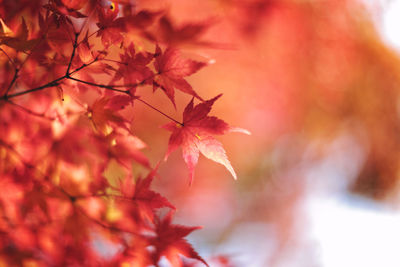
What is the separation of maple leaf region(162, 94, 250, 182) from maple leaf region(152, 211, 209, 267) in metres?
0.16

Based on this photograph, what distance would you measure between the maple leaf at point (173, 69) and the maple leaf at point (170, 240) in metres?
0.30

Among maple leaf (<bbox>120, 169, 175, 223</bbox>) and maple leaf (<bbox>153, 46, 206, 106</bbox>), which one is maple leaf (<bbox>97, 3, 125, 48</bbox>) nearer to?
maple leaf (<bbox>153, 46, 206, 106</bbox>)

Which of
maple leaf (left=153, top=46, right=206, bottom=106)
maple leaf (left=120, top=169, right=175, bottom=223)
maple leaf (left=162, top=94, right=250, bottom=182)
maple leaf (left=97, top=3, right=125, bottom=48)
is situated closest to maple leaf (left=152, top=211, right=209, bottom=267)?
maple leaf (left=120, top=169, right=175, bottom=223)

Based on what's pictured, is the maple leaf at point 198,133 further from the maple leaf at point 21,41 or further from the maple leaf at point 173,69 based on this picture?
the maple leaf at point 21,41

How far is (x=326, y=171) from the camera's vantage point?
4711mm

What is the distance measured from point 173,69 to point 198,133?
0.43 ft

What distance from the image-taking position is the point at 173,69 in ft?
1.83

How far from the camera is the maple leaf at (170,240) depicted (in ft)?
2.14

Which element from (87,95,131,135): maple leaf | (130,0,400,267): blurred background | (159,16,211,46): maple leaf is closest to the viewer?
(159,16,211,46): maple leaf

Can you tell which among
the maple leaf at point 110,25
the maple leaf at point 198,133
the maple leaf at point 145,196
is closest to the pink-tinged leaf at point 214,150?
the maple leaf at point 198,133

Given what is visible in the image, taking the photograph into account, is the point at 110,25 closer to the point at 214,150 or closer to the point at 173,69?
the point at 173,69

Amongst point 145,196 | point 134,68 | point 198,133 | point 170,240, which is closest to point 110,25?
point 134,68

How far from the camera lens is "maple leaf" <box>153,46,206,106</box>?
1.78 ft

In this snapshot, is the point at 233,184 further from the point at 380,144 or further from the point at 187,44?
the point at 187,44
